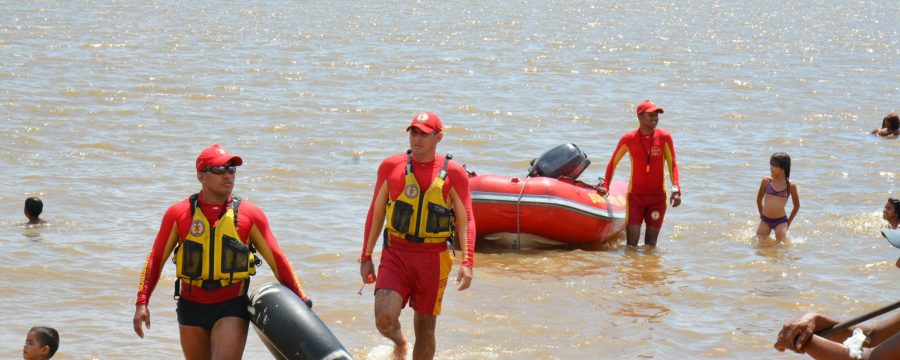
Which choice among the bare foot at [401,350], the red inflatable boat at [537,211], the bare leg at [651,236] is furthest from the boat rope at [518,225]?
the bare foot at [401,350]

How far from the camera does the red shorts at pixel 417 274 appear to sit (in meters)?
6.93

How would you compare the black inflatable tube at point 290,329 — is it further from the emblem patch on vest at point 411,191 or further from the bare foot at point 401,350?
the bare foot at point 401,350

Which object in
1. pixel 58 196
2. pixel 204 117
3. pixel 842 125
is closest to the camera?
pixel 58 196

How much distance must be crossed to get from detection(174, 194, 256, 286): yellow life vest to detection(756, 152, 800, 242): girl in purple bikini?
683 centimetres

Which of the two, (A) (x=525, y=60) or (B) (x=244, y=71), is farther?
(A) (x=525, y=60)

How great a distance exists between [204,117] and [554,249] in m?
9.36

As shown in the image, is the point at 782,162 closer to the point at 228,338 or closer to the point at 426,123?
the point at 426,123

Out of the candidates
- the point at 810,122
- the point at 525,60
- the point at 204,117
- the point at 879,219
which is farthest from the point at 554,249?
the point at 525,60

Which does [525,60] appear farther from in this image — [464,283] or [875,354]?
[875,354]

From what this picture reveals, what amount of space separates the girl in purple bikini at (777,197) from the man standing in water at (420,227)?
17.6ft

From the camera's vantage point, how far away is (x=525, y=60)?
29.7m

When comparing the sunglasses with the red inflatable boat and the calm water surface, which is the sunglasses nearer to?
the calm water surface

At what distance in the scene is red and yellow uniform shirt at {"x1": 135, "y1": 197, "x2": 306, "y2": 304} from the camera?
19.3ft

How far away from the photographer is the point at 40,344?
6.54m
